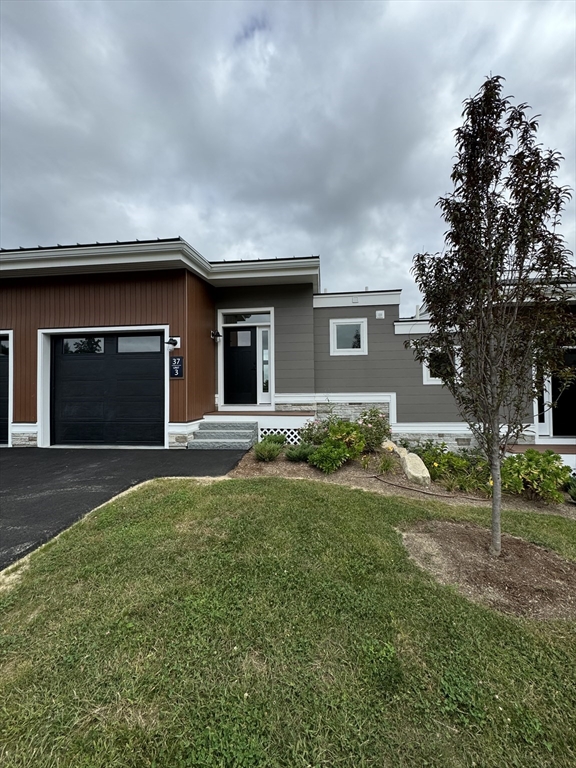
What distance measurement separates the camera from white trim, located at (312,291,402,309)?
8.38m

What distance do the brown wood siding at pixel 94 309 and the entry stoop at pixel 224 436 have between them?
53 centimetres

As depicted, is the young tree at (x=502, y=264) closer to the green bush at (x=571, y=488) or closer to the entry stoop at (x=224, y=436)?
the green bush at (x=571, y=488)

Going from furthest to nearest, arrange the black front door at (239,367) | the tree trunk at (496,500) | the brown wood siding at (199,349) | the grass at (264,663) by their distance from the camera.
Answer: the black front door at (239,367) → the brown wood siding at (199,349) → the tree trunk at (496,500) → the grass at (264,663)

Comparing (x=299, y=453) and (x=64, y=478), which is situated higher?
(x=299, y=453)

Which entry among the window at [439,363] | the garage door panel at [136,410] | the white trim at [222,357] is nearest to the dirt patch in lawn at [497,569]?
the window at [439,363]

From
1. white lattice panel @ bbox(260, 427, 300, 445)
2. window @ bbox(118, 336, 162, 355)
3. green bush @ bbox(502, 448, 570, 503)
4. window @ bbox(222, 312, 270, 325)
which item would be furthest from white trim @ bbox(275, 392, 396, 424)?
green bush @ bbox(502, 448, 570, 503)

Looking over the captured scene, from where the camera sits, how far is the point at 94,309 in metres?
7.40

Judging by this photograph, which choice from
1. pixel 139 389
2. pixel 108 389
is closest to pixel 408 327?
pixel 139 389

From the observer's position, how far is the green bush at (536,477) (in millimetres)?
4785

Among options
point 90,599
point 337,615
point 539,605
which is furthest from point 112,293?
point 539,605

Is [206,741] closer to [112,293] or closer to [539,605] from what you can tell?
[539,605]

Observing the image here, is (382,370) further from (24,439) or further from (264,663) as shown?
(24,439)

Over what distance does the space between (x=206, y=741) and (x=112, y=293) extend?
781 centimetres

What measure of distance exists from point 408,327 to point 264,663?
7811 millimetres
